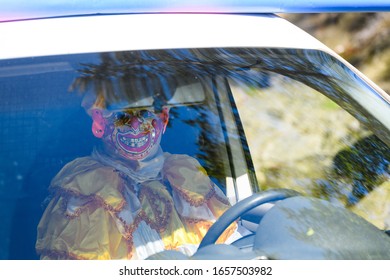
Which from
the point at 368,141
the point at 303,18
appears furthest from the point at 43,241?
the point at 303,18

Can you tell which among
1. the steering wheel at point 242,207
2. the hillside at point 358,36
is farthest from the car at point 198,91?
the hillside at point 358,36

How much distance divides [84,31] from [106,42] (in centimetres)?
7

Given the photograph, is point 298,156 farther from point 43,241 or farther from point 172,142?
point 43,241

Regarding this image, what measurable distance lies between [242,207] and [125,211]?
0.36 metres

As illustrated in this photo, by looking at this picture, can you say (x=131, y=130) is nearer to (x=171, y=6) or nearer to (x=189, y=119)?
(x=189, y=119)

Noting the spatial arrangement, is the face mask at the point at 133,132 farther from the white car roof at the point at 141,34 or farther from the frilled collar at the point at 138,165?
the white car roof at the point at 141,34

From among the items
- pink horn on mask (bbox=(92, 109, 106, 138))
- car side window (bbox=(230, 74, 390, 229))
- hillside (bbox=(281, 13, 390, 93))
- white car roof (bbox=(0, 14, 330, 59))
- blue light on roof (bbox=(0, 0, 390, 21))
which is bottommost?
car side window (bbox=(230, 74, 390, 229))

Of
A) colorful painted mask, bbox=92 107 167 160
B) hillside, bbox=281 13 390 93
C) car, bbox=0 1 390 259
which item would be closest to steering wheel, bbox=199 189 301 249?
car, bbox=0 1 390 259

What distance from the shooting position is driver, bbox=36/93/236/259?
174 cm

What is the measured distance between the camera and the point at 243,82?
1.96m

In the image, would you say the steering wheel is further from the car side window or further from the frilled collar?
the frilled collar

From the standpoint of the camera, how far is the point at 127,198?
6.45 feet

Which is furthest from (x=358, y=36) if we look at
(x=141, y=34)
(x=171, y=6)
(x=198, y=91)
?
(x=141, y=34)

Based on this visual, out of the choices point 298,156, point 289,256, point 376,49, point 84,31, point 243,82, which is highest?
point 376,49
